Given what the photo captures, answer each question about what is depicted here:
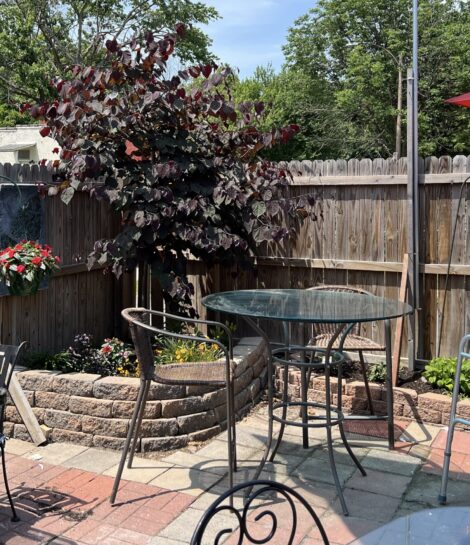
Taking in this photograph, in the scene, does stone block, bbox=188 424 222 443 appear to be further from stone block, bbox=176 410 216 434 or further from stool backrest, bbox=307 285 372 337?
stool backrest, bbox=307 285 372 337

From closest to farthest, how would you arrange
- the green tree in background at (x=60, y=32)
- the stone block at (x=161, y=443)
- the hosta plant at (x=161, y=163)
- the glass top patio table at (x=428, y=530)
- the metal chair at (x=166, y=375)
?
the glass top patio table at (x=428, y=530)
the metal chair at (x=166, y=375)
the stone block at (x=161, y=443)
the hosta plant at (x=161, y=163)
the green tree in background at (x=60, y=32)

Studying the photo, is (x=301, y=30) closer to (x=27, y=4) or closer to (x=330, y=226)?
(x=27, y=4)

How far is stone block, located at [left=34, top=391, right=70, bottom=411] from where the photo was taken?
12.6 feet

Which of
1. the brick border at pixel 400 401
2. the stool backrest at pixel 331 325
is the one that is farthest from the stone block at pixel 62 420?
the stool backrest at pixel 331 325

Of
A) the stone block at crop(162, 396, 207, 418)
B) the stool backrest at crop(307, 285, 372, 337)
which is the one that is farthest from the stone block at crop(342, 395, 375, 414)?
the stone block at crop(162, 396, 207, 418)

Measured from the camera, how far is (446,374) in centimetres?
433

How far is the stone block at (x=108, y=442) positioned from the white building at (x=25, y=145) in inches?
529

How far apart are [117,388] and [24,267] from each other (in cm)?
101

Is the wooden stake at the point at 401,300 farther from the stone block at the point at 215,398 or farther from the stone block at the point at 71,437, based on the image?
the stone block at the point at 71,437

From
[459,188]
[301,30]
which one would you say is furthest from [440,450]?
[301,30]

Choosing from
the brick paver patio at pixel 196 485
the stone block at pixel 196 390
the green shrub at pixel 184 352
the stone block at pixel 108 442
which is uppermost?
the green shrub at pixel 184 352

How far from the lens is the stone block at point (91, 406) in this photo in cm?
373

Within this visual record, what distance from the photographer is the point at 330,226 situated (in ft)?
16.7

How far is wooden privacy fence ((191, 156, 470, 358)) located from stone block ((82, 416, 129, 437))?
1749mm
